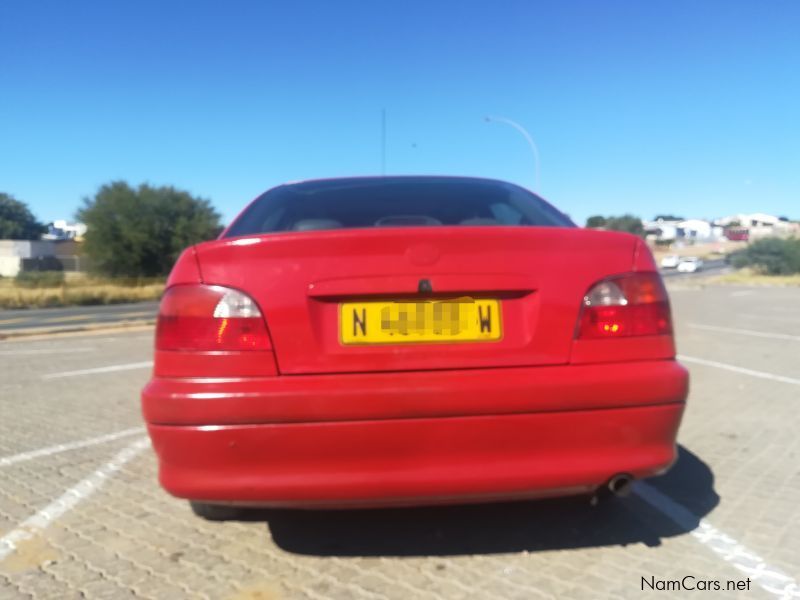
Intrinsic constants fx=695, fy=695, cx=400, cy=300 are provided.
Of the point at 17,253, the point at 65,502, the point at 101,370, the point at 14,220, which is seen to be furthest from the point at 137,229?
the point at 14,220

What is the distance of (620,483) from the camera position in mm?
2367

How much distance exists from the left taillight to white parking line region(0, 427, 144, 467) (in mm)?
2423

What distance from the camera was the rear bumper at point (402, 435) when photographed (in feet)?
7.18

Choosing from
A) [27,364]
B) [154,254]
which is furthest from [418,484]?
[154,254]

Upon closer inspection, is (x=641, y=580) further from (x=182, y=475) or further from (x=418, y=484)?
(x=182, y=475)

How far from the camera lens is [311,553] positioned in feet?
8.93

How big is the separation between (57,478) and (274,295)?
2.27 meters

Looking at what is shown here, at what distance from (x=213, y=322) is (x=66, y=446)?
2711mm

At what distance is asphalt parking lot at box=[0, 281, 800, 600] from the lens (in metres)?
2.45

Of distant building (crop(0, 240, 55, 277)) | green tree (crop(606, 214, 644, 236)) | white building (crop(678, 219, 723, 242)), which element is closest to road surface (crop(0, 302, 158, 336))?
green tree (crop(606, 214, 644, 236))

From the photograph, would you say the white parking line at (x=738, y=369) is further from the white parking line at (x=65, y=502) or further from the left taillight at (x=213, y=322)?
the left taillight at (x=213, y=322)

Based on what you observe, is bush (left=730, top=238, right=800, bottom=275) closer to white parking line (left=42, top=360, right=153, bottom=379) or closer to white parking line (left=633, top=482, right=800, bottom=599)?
white parking line (left=42, top=360, right=153, bottom=379)

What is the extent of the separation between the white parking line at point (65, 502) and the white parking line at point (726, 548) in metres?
2.72

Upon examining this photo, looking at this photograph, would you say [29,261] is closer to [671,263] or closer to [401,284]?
[671,263]
